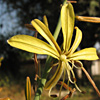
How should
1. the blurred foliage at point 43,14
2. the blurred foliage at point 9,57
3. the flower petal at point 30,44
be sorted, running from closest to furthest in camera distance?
the flower petal at point 30,44, the blurred foliage at point 43,14, the blurred foliage at point 9,57

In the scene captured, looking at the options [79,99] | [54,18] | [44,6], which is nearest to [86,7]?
[54,18]

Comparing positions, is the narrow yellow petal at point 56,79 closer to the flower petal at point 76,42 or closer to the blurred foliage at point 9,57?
the flower petal at point 76,42

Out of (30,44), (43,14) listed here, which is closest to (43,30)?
(30,44)

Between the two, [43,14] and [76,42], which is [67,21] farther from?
[43,14]

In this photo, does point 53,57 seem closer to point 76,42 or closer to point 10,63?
point 76,42

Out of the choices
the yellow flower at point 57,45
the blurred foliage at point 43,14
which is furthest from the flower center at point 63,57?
the blurred foliage at point 43,14

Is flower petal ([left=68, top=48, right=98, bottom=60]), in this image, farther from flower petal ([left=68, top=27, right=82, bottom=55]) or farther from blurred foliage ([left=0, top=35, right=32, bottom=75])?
blurred foliage ([left=0, top=35, right=32, bottom=75])
